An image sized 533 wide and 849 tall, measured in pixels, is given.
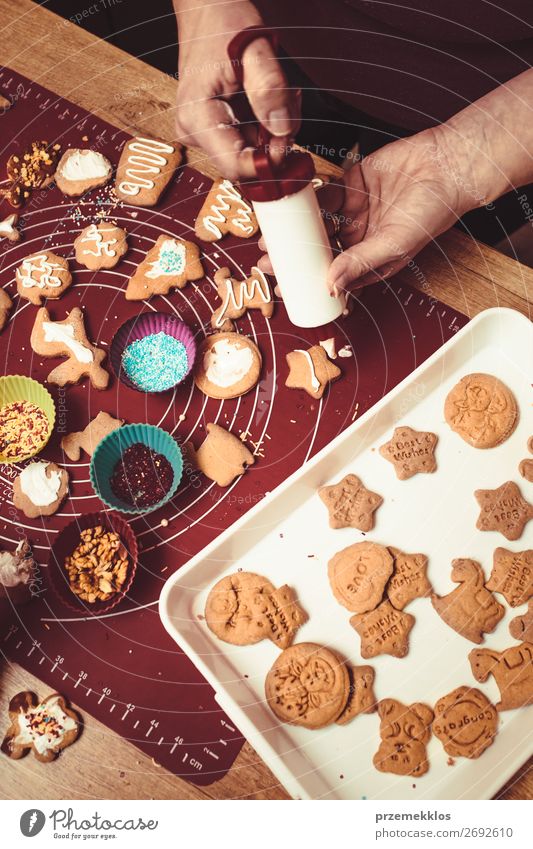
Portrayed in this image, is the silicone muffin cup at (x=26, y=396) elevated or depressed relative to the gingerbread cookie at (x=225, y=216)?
depressed

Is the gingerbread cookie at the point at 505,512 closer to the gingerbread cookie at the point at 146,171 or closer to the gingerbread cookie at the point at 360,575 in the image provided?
the gingerbread cookie at the point at 360,575

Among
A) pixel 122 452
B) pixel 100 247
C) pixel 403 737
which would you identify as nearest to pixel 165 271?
pixel 100 247

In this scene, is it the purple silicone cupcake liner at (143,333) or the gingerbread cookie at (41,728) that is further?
the purple silicone cupcake liner at (143,333)

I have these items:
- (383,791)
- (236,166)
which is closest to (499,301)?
(236,166)

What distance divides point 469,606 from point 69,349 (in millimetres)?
784

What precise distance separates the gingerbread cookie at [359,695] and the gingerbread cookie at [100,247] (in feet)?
2.67

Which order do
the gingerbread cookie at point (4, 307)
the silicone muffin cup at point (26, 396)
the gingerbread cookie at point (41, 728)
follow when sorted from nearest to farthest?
the gingerbread cookie at point (41, 728), the silicone muffin cup at point (26, 396), the gingerbread cookie at point (4, 307)

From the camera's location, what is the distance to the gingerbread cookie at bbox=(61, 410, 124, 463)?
1174 millimetres

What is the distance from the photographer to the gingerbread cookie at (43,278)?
1262mm

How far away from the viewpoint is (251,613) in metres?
1.06

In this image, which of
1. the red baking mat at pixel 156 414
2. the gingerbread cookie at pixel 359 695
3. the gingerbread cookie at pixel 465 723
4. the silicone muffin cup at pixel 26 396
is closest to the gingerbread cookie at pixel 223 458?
the red baking mat at pixel 156 414

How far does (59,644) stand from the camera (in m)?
1.10
